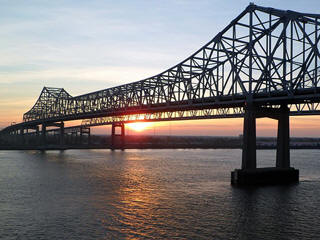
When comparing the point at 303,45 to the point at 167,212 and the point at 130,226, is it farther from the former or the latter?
the point at 130,226

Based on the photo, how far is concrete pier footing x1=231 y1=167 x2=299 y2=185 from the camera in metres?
47.3

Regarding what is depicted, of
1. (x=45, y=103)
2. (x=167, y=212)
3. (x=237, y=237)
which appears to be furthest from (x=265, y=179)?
(x=45, y=103)

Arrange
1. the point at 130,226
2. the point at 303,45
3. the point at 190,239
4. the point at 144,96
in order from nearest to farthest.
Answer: the point at 190,239 → the point at 130,226 → the point at 303,45 → the point at 144,96

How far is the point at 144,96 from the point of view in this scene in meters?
91.1

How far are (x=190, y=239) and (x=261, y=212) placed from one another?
10.1 m

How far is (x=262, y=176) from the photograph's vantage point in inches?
1896

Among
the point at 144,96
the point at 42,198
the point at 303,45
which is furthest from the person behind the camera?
the point at 144,96

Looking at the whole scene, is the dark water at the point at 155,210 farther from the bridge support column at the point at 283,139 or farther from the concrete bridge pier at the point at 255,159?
the bridge support column at the point at 283,139

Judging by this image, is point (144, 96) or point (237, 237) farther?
point (144, 96)

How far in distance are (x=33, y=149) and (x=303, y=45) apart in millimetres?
114889

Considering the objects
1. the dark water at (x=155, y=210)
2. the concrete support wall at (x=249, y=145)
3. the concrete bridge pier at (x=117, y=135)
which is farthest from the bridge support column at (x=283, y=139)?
the concrete bridge pier at (x=117, y=135)

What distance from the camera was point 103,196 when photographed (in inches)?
1538

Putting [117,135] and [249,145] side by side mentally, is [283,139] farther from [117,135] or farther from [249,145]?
[117,135]

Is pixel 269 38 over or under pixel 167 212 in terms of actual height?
over
